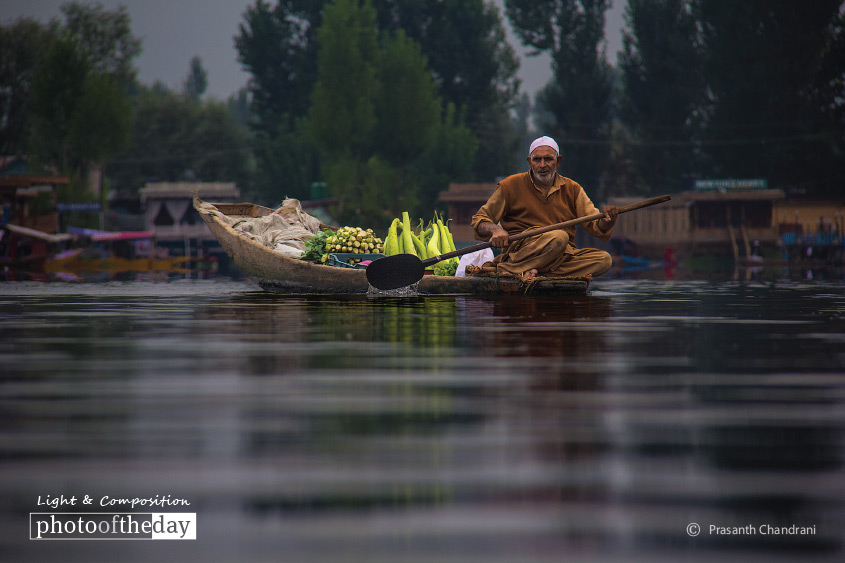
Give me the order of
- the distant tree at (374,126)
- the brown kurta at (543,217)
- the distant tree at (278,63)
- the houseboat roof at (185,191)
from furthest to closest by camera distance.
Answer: the distant tree at (278,63) < the houseboat roof at (185,191) < the distant tree at (374,126) < the brown kurta at (543,217)

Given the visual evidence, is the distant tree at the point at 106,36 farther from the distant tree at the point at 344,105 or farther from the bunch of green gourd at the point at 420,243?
the bunch of green gourd at the point at 420,243

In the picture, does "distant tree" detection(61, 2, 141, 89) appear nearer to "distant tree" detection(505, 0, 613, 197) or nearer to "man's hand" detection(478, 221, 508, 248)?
"distant tree" detection(505, 0, 613, 197)

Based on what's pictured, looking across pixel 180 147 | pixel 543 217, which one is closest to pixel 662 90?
pixel 180 147

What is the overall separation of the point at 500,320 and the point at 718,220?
37662 millimetres

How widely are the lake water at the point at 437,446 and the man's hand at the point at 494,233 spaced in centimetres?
389

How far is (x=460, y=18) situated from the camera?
194ft

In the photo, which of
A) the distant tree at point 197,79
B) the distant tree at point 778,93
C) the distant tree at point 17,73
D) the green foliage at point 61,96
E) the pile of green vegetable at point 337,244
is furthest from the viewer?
the distant tree at point 197,79

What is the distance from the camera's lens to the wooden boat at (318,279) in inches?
416

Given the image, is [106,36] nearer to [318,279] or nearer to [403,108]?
[403,108]

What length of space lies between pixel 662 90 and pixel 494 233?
44.5 meters

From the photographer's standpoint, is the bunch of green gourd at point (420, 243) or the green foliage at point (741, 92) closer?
the bunch of green gourd at point (420, 243)
